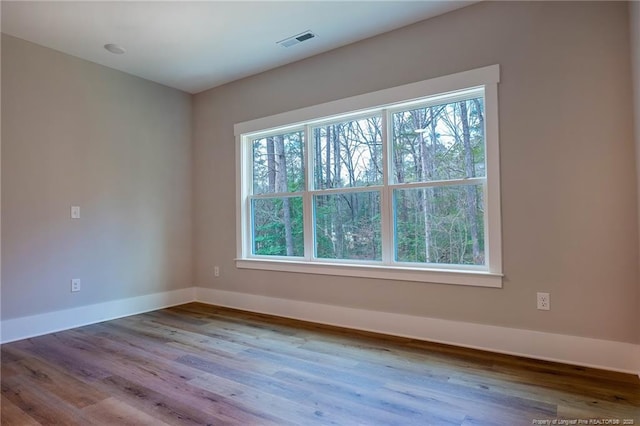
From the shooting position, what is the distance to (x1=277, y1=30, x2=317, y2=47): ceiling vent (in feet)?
10.4

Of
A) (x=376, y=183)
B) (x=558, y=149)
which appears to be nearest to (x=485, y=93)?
(x=558, y=149)

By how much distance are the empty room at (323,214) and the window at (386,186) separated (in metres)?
0.02

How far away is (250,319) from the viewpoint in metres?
3.64

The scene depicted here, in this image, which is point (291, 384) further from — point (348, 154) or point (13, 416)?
point (348, 154)

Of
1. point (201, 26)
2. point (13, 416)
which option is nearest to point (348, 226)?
point (201, 26)

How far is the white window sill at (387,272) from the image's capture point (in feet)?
8.85

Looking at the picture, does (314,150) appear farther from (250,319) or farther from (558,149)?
(558,149)

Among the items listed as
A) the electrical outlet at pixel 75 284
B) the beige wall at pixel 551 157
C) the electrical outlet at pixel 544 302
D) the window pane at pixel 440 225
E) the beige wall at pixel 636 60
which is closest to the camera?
the beige wall at pixel 636 60

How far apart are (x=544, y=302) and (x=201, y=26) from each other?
3395 millimetres

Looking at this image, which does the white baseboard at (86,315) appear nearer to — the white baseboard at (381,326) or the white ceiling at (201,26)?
the white baseboard at (381,326)

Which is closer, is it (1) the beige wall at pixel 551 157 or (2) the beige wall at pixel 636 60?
(2) the beige wall at pixel 636 60

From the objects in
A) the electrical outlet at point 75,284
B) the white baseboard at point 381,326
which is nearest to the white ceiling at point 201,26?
the electrical outlet at point 75,284

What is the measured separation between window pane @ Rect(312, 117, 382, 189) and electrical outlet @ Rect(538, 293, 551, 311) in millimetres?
1508

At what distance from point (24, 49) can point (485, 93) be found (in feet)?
13.0
